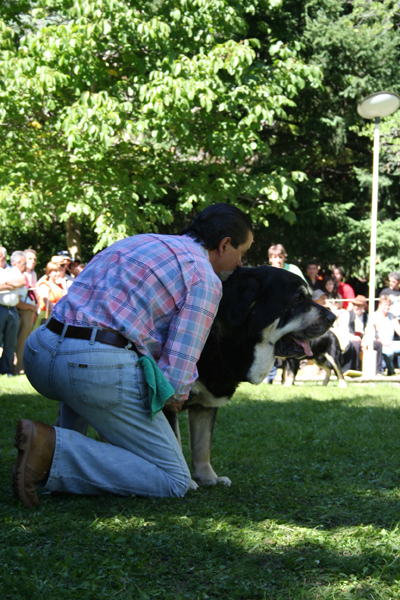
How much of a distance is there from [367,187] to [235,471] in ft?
49.5

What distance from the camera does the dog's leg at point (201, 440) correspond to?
3673mm

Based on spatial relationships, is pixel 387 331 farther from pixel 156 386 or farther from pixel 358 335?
pixel 156 386

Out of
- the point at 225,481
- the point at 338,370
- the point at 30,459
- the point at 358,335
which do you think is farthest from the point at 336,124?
the point at 30,459

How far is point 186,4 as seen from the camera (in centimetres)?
1123

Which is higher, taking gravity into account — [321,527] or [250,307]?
[250,307]

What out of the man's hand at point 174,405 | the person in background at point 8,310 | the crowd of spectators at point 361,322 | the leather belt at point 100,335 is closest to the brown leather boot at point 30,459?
the leather belt at point 100,335

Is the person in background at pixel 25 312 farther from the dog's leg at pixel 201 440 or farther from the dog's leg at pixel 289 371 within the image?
the dog's leg at pixel 201 440

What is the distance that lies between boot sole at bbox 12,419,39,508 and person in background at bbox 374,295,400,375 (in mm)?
10482

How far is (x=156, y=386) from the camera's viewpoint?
118 inches

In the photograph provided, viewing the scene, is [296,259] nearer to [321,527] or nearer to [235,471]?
[235,471]

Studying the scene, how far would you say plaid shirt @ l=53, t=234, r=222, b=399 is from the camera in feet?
10.1

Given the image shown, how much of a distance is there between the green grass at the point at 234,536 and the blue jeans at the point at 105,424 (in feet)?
0.35

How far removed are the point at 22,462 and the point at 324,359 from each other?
7510mm

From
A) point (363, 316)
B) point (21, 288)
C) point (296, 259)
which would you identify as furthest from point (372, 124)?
point (21, 288)
